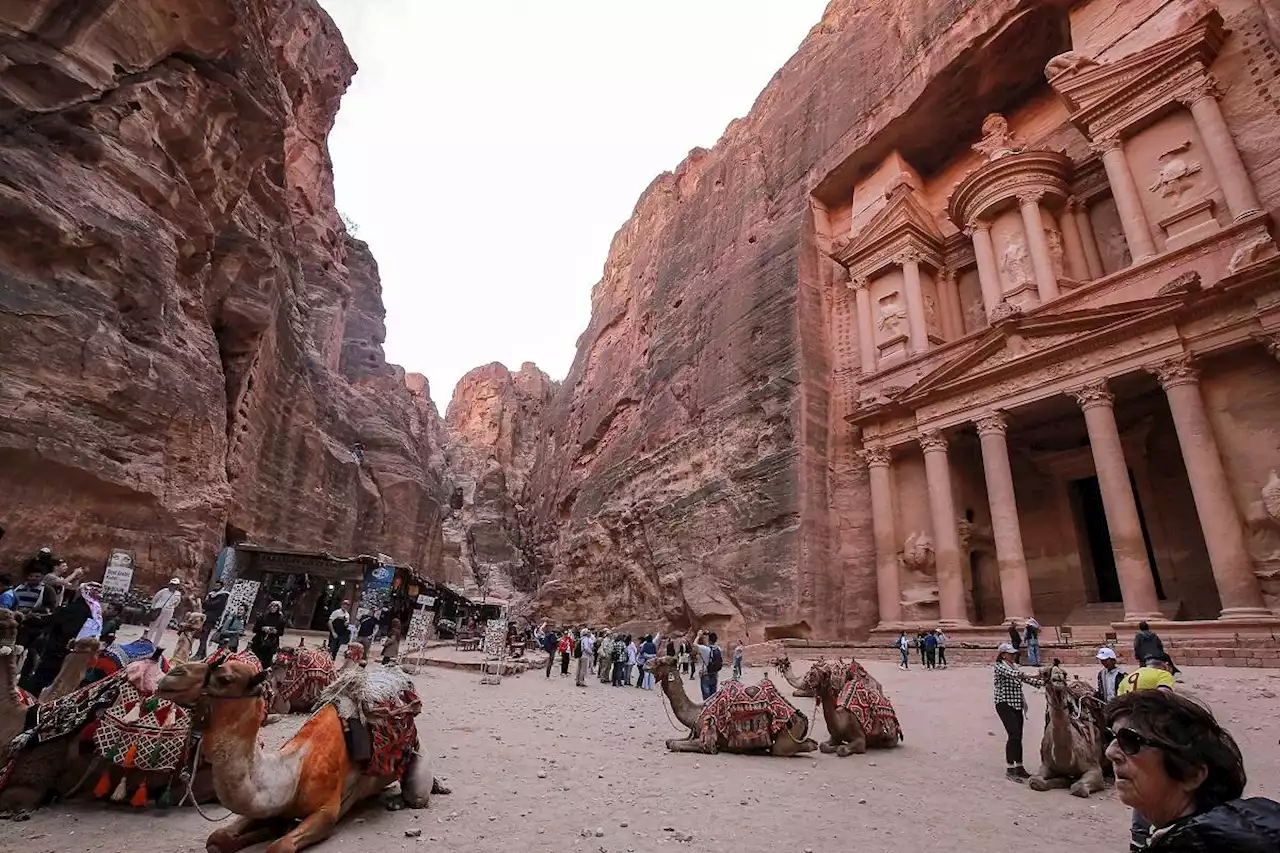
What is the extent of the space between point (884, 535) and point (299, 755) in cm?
1913

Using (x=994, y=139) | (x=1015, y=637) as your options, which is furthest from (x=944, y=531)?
(x=994, y=139)

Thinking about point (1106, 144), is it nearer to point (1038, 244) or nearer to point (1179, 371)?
point (1038, 244)

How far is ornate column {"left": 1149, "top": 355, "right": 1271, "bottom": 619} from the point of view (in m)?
13.7

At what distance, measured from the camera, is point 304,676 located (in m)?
8.38

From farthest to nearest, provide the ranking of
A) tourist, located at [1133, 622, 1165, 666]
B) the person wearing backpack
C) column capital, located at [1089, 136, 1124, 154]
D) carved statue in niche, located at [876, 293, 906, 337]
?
carved statue in niche, located at [876, 293, 906, 337] < column capital, located at [1089, 136, 1124, 154] < the person wearing backpack < tourist, located at [1133, 622, 1165, 666]

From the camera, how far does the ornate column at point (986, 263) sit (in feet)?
69.5

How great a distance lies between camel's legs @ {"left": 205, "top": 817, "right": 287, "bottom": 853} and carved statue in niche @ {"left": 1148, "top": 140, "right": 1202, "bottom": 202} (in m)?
23.6

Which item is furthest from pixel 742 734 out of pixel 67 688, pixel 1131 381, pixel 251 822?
pixel 1131 381

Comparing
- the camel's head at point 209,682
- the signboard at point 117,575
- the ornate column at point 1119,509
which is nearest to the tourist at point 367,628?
the signboard at point 117,575

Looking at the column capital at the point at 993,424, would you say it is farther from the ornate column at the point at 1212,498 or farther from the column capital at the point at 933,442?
the ornate column at the point at 1212,498

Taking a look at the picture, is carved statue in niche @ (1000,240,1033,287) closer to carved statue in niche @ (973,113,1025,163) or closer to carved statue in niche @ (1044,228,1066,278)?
carved statue in niche @ (1044,228,1066,278)

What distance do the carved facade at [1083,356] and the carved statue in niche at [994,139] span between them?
8 cm

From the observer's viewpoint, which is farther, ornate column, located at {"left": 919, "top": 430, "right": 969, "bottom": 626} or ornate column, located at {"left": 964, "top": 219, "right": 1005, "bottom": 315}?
ornate column, located at {"left": 964, "top": 219, "right": 1005, "bottom": 315}

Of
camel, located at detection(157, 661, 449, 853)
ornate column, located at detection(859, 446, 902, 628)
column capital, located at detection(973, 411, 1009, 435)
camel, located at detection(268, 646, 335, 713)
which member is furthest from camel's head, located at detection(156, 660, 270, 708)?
column capital, located at detection(973, 411, 1009, 435)
